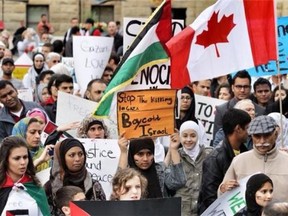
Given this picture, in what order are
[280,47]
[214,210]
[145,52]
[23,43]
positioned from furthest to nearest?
[23,43] < [280,47] < [145,52] < [214,210]

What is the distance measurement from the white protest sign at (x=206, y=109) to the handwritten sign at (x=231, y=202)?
4.47 metres

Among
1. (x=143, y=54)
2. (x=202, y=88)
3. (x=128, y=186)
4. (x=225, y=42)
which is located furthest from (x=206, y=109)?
(x=128, y=186)

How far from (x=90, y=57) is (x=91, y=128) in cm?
605

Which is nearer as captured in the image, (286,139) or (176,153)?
(176,153)

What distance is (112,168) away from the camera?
1355 cm

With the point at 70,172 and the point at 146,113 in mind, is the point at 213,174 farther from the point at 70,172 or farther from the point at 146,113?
the point at 70,172

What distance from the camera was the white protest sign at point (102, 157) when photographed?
1345cm

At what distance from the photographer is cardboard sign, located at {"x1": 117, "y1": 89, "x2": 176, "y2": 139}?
12.4 meters

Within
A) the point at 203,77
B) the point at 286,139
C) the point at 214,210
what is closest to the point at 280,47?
the point at 286,139

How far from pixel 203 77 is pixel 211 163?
3.29 ft

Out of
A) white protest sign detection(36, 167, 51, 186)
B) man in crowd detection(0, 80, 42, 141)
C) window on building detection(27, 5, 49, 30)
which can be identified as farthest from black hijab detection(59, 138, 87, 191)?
window on building detection(27, 5, 49, 30)

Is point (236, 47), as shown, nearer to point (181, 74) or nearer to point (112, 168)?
point (181, 74)

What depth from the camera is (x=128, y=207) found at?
391 inches

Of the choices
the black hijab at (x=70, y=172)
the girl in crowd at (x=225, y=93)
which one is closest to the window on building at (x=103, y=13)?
the girl in crowd at (x=225, y=93)
